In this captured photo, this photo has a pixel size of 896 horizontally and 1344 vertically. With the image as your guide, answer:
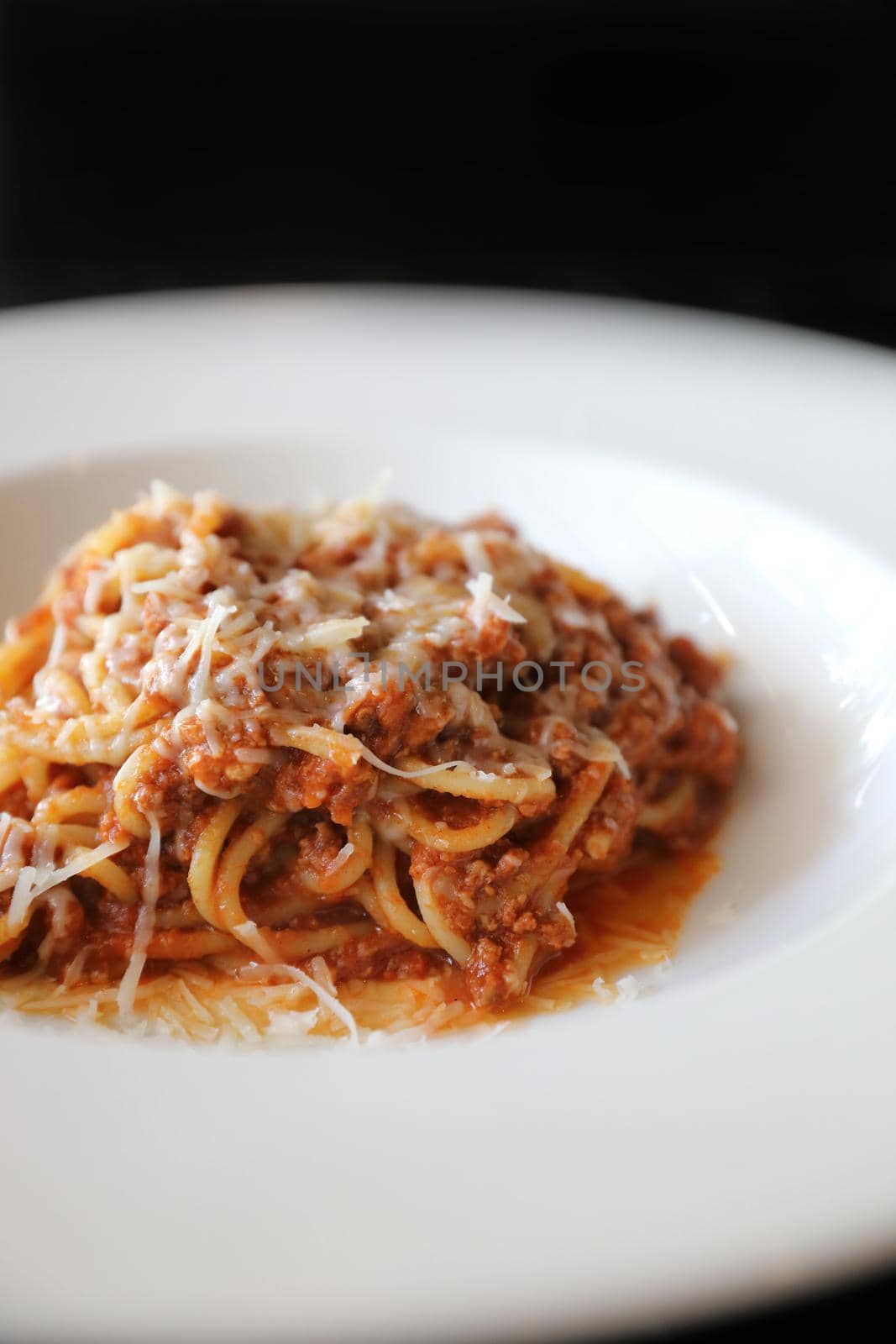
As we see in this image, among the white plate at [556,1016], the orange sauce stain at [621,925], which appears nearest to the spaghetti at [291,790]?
the orange sauce stain at [621,925]

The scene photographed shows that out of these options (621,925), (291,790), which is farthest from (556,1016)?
(291,790)

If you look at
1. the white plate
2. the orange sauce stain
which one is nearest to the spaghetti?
the orange sauce stain

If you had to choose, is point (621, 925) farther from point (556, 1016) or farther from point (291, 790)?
point (291, 790)

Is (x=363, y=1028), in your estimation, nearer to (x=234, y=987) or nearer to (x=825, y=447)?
(x=234, y=987)

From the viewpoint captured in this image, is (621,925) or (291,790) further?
(621,925)

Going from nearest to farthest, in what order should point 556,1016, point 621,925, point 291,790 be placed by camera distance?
point 556,1016, point 291,790, point 621,925

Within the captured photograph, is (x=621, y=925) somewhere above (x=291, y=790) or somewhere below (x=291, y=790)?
below

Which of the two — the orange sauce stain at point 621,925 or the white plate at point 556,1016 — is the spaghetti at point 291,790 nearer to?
the orange sauce stain at point 621,925

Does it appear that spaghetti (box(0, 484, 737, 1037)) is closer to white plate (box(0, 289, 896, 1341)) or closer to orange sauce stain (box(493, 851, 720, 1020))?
orange sauce stain (box(493, 851, 720, 1020))
